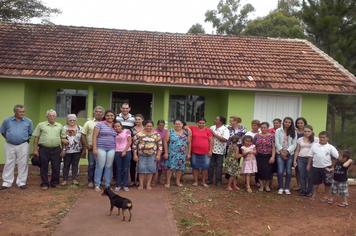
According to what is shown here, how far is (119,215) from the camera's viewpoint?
6.96 meters

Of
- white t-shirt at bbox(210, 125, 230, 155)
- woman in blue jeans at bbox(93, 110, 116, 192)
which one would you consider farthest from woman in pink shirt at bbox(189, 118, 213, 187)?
woman in blue jeans at bbox(93, 110, 116, 192)

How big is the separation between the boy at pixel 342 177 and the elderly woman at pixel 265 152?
135 cm

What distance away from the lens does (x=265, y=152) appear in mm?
9320

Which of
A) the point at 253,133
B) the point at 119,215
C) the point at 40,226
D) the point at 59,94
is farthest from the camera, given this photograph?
the point at 59,94

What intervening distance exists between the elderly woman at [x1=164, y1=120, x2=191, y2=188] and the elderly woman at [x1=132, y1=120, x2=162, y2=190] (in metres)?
0.32

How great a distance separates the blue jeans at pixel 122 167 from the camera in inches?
347

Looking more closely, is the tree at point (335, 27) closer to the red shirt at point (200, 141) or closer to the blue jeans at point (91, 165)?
the red shirt at point (200, 141)

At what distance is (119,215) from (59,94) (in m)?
8.17

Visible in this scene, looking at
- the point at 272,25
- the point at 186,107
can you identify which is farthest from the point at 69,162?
the point at 272,25

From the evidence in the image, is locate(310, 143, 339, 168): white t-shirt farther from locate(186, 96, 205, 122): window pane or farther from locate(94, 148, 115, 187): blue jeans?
locate(186, 96, 205, 122): window pane

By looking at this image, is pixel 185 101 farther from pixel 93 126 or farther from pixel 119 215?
pixel 119 215

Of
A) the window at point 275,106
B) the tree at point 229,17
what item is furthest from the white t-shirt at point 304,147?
the tree at point 229,17

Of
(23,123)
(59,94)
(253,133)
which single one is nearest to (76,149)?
(23,123)

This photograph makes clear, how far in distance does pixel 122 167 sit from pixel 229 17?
37.9 m
